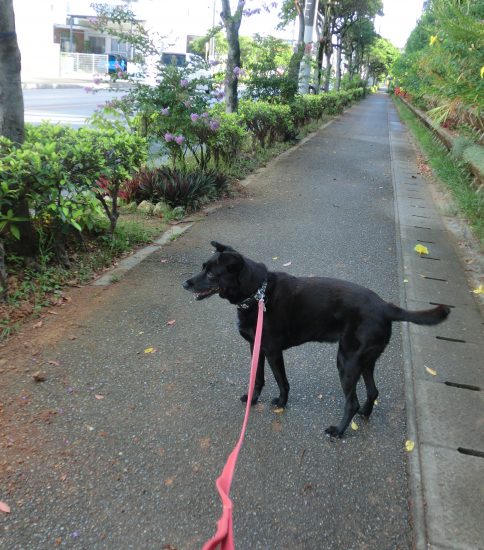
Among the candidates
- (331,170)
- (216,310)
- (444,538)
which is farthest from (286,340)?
(331,170)

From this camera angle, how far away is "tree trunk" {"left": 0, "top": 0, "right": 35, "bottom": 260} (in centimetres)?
434

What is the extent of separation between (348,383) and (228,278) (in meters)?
0.95

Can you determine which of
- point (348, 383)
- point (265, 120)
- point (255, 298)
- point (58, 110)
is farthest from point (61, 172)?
point (58, 110)

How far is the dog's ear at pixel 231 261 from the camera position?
111 inches

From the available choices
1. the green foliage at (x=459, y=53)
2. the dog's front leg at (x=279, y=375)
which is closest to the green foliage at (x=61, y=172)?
the dog's front leg at (x=279, y=375)

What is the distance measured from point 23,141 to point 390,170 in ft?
32.2

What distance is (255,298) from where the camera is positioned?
2.85 metres

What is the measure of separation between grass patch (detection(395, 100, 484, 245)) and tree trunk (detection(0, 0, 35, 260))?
5.49m

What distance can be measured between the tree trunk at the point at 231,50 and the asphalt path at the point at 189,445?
22.3 ft

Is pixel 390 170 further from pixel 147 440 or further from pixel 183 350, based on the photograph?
pixel 147 440

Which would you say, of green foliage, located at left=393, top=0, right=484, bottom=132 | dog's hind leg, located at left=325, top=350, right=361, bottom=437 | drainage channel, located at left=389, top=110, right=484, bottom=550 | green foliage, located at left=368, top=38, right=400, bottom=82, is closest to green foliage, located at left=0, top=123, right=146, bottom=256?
dog's hind leg, located at left=325, top=350, right=361, bottom=437

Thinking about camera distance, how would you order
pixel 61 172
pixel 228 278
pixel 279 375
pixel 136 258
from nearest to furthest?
pixel 228 278 → pixel 279 375 → pixel 61 172 → pixel 136 258

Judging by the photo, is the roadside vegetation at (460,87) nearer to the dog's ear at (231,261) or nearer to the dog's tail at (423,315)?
the dog's tail at (423,315)

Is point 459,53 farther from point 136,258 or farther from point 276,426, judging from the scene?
point 276,426
